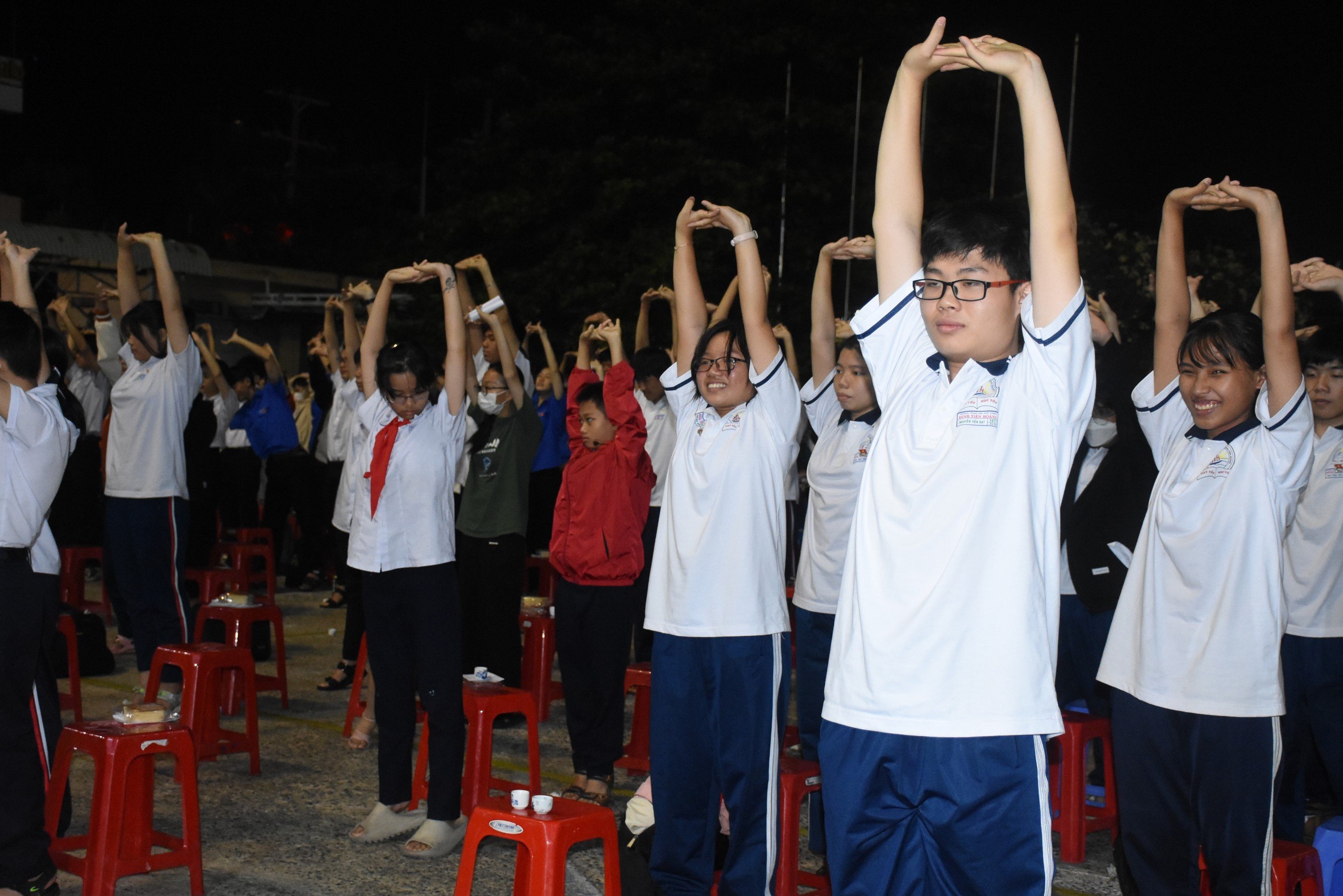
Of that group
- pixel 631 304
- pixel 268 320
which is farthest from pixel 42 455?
pixel 268 320

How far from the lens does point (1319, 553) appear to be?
4148 millimetres

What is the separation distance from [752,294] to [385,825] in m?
2.48

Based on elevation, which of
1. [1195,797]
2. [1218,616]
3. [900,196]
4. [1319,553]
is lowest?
[1195,797]

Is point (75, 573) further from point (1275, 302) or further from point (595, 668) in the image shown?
point (1275, 302)

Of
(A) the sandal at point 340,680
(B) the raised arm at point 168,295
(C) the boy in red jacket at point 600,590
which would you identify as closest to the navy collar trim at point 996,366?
(C) the boy in red jacket at point 600,590

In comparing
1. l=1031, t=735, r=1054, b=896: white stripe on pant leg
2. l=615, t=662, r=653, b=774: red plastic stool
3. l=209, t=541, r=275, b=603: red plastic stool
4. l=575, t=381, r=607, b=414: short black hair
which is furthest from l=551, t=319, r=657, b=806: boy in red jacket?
l=209, t=541, r=275, b=603: red plastic stool

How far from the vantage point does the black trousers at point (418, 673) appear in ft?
14.5

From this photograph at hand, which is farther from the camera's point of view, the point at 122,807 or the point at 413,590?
the point at 413,590

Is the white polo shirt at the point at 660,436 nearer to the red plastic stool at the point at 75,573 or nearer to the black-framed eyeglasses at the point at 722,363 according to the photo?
the black-framed eyeglasses at the point at 722,363

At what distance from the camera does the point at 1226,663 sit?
3.13 meters

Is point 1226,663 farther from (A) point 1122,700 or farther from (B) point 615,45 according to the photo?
(B) point 615,45

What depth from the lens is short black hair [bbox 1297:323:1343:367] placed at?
4.10 metres

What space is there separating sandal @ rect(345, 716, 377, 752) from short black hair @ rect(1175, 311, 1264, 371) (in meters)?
4.10

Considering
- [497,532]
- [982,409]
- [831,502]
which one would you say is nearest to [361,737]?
[497,532]
